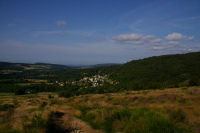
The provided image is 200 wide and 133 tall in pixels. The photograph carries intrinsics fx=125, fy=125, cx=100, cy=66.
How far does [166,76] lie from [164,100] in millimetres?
50943

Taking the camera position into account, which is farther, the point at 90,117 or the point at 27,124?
the point at 90,117

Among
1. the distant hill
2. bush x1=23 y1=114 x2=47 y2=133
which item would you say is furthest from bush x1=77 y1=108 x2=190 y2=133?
the distant hill

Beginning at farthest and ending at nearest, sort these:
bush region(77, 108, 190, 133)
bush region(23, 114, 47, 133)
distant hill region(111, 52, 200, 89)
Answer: distant hill region(111, 52, 200, 89) < bush region(23, 114, 47, 133) < bush region(77, 108, 190, 133)

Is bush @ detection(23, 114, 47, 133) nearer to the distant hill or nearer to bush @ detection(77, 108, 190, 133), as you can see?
bush @ detection(77, 108, 190, 133)

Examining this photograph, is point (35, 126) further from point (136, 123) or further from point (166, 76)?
point (166, 76)

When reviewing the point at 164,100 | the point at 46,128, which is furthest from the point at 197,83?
the point at 46,128

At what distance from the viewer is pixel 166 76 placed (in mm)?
58969

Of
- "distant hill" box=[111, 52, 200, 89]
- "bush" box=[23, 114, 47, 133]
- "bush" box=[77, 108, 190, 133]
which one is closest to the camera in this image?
"bush" box=[77, 108, 190, 133]

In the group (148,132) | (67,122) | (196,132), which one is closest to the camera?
(148,132)

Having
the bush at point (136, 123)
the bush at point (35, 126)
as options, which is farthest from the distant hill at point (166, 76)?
the bush at point (35, 126)

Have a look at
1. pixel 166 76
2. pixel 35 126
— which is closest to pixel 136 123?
pixel 35 126

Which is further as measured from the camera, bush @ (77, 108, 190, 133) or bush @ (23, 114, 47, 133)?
bush @ (23, 114, 47, 133)

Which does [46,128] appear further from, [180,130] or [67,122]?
[180,130]

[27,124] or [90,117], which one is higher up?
[27,124]
